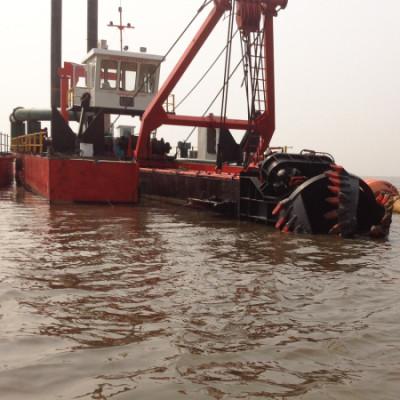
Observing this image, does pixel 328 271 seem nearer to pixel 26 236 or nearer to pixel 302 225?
pixel 302 225

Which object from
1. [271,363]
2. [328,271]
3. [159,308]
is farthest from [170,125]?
[271,363]

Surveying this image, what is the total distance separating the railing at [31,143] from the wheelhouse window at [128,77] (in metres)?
2.95

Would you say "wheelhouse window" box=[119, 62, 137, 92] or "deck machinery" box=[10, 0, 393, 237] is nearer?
"deck machinery" box=[10, 0, 393, 237]

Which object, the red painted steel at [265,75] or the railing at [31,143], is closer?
the red painted steel at [265,75]

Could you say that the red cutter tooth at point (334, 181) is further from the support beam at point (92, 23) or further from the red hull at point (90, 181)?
the support beam at point (92, 23)

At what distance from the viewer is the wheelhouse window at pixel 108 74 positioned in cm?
1600

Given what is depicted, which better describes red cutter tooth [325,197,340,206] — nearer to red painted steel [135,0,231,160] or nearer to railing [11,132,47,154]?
red painted steel [135,0,231,160]

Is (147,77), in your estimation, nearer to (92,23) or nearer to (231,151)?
(231,151)

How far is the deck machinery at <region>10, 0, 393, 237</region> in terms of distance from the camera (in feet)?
25.8

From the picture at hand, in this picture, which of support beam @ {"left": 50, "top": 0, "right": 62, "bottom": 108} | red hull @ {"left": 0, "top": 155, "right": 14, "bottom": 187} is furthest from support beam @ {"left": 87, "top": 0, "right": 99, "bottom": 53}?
red hull @ {"left": 0, "top": 155, "right": 14, "bottom": 187}

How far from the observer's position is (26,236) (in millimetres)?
6664

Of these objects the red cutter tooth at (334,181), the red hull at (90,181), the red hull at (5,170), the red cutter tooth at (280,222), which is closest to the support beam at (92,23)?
the red hull at (5,170)

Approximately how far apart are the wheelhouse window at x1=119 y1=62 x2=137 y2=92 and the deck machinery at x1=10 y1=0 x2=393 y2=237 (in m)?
0.03

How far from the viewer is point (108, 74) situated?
52.9 feet
